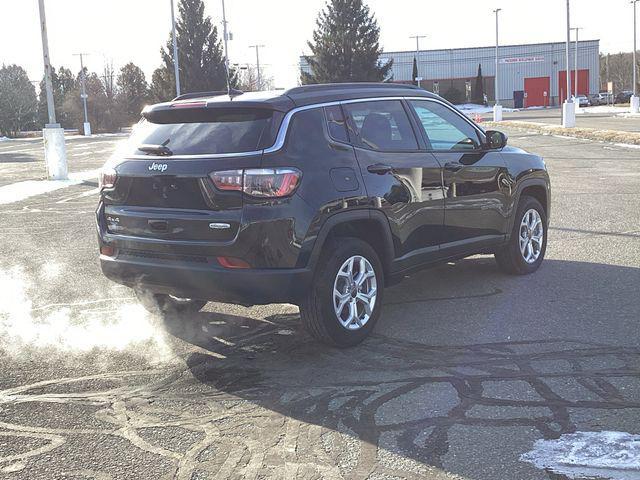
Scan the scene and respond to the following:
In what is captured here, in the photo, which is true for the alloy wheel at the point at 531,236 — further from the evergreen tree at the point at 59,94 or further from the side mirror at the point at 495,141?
the evergreen tree at the point at 59,94

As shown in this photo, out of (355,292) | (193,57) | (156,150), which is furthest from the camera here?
(193,57)

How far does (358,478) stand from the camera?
3.26 meters

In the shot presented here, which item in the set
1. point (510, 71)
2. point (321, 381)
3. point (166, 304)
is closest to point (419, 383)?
point (321, 381)

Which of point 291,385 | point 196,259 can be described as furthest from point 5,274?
point 291,385

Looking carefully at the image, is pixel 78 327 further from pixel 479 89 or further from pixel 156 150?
pixel 479 89

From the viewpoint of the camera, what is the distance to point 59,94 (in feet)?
287

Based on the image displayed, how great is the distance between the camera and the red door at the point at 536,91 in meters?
84.2

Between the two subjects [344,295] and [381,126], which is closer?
[344,295]

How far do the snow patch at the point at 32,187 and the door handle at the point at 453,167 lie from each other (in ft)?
37.1

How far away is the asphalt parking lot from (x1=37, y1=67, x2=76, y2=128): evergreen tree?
67.7 metres

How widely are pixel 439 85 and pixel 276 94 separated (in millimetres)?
84340

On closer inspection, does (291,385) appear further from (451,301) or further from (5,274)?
(5,274)

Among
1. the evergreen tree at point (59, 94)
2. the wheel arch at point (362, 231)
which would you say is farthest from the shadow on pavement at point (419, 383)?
the evergreen tree at point (59, 94)

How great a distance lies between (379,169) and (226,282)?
1485 mm
